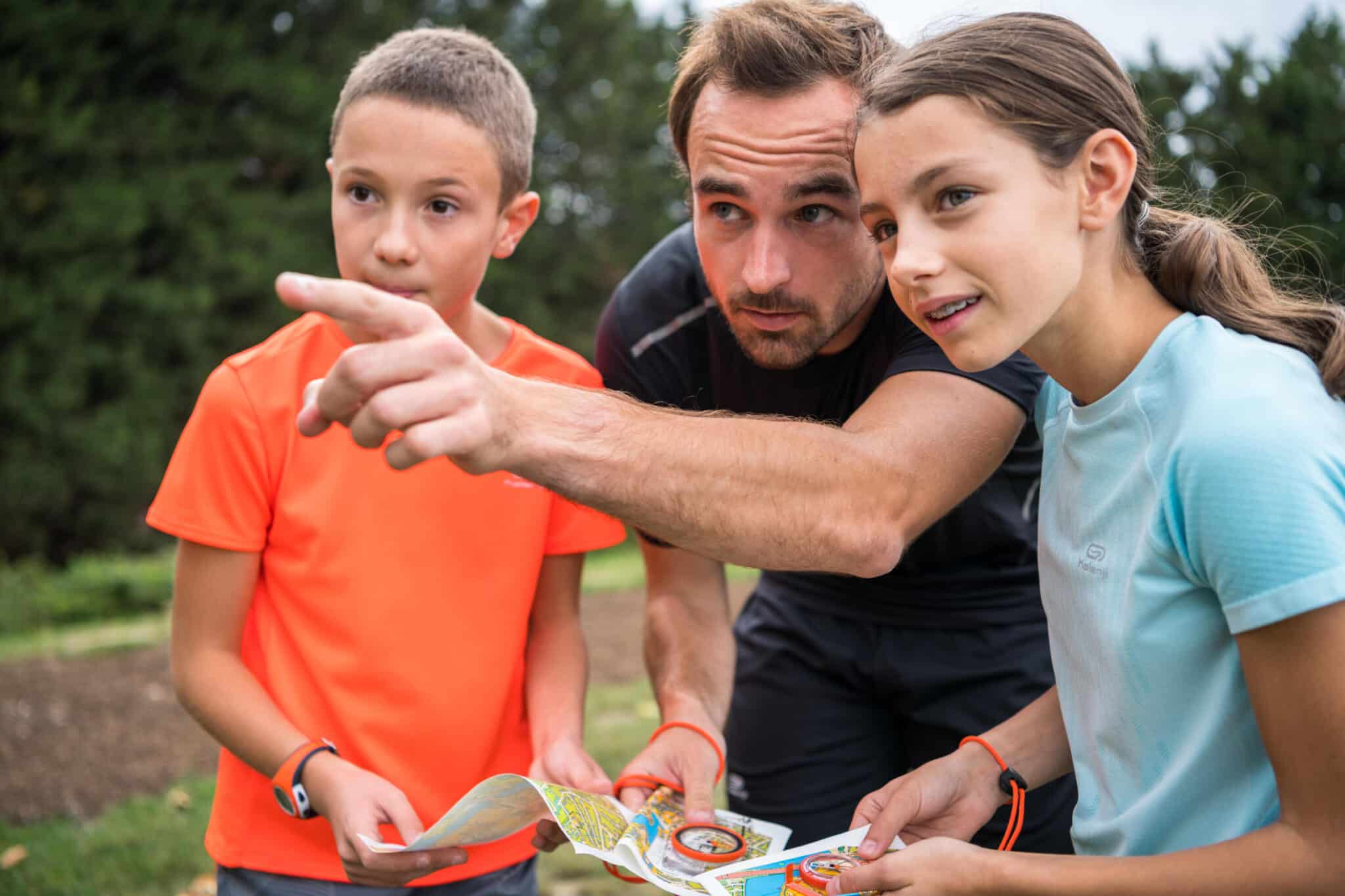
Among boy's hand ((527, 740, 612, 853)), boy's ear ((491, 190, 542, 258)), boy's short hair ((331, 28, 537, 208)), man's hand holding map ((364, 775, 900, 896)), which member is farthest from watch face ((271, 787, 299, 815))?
boy's short hair ((331, 28, 537, 208))

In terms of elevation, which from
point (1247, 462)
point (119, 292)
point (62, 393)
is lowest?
point (62, 393)

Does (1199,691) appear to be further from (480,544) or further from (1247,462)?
(480,544)

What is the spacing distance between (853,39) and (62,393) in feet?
34.0

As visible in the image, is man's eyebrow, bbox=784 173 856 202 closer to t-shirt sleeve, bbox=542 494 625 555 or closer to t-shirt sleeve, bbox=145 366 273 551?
t-shirt sleeve, bbox=542 494 625 555

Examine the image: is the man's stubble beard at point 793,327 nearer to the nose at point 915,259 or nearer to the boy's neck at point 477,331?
the boy's neck at point 477,331

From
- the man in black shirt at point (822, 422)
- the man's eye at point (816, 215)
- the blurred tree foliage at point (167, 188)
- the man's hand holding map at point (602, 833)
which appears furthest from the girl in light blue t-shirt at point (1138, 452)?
the blurred tree foliage at point (167, 188)

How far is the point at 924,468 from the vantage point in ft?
7.07

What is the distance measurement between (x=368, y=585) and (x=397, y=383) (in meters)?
0.96

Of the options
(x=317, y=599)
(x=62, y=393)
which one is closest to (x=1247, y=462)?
(x=317, y=599)

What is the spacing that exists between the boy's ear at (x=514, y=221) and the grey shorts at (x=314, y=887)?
4.60 ft

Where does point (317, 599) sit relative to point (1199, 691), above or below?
below

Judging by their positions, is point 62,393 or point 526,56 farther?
point 526,56

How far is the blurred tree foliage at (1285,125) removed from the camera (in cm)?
840

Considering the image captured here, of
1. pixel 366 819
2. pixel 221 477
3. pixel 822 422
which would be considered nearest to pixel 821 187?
pixel 822 422
